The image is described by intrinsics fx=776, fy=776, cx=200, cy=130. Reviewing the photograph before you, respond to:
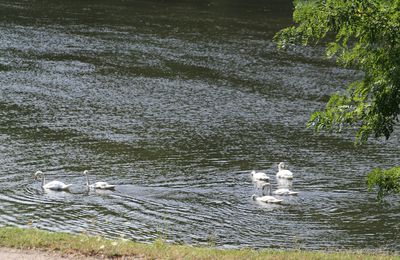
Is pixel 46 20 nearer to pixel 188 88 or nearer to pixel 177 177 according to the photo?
pixel 188 88

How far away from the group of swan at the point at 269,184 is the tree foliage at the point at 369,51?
789cm

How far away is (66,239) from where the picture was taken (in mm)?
13828

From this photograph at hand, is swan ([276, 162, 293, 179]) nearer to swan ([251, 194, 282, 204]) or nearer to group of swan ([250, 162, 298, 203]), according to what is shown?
group of swan ([250, 162, 298, 203])

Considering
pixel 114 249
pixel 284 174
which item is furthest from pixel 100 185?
pixel 114 249

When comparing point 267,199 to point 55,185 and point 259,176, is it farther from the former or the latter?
point 55,185

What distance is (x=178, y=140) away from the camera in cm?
2850

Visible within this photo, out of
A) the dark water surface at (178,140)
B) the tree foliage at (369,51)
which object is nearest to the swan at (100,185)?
the dark water surface at (178,140)

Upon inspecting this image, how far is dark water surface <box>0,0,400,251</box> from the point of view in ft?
66.4

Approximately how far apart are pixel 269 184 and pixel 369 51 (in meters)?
10.1

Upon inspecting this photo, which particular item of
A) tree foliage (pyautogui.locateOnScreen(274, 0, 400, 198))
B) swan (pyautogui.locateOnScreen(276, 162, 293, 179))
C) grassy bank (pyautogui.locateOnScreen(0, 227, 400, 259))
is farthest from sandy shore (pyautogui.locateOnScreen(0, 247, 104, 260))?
swan (pyautogui.locateOnScreen(276, 162, 293, 179))

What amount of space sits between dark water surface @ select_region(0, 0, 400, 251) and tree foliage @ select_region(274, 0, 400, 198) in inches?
190

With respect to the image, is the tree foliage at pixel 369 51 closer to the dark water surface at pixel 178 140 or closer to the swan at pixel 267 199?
the dark water surface at pixel 178 140

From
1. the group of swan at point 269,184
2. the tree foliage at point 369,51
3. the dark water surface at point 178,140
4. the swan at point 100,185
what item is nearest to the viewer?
the tree foliage at point 369,51

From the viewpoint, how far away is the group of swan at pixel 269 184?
2261 centimetres
